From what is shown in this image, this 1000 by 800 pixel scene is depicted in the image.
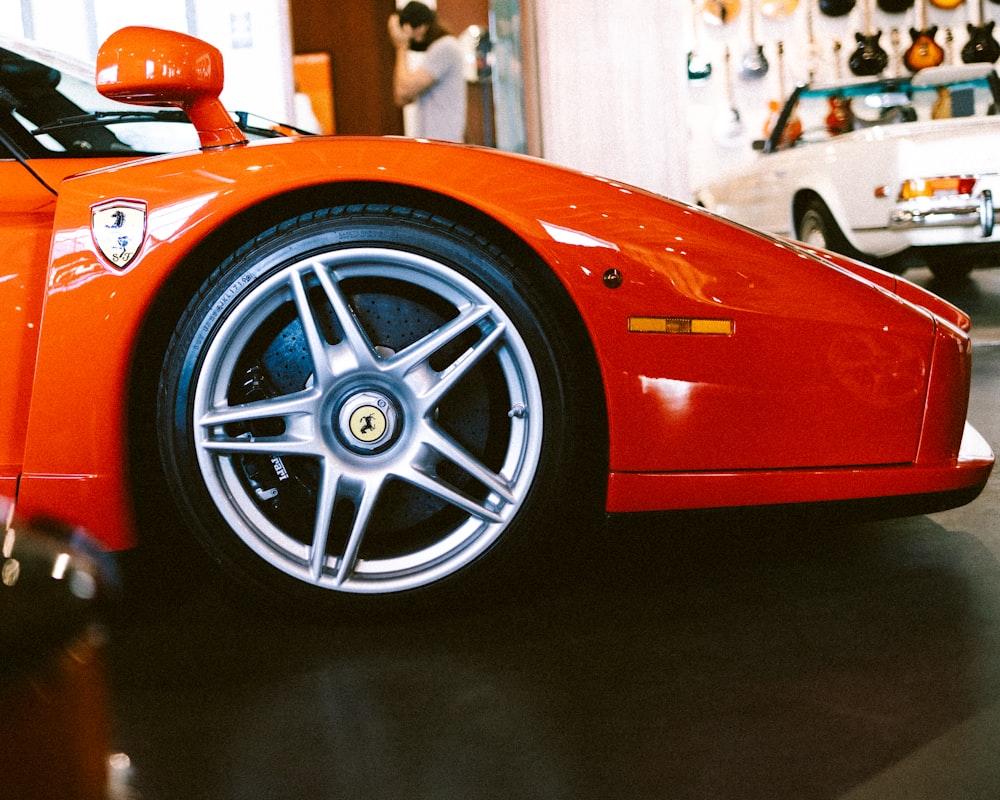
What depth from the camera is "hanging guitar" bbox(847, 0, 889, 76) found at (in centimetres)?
1015

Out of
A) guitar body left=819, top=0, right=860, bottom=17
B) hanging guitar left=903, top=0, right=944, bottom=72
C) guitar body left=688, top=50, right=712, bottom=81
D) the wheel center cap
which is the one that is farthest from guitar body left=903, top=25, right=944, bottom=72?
the wheel center cap

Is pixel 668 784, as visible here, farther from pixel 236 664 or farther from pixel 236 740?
pixel 236 664

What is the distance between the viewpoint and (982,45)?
10.5m

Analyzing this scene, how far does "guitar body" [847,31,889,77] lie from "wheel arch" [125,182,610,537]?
9.82m

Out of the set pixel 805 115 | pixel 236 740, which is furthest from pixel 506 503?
pixel 805 115

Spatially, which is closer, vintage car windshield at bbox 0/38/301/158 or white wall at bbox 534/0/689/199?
vintage car windshield at bbox 0/38/301/158

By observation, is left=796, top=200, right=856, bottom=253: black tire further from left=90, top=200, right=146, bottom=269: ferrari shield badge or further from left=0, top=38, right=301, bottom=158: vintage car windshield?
left=90, top=200, right=146, bottom=269: ferrari shield badge

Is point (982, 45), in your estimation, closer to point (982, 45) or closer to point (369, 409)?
point (982, 45)

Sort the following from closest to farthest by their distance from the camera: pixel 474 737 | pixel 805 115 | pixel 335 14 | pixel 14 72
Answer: pixel 474 737 → pixel 14 72 → pixel 805 115 → pixel 335 14

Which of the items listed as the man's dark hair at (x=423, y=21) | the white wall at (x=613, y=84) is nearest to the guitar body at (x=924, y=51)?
the white wall at (x=613, y=84)

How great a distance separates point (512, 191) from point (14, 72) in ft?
3.31

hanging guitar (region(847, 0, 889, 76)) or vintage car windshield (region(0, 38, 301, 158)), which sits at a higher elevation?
hanging guitar (region(847, 0, 889, 76))

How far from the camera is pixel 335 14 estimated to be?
28.8 ft

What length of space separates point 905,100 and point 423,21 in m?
2.59
